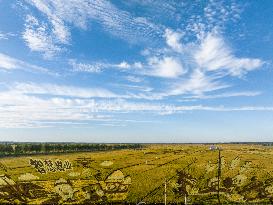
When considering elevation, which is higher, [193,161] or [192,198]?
[193,161]

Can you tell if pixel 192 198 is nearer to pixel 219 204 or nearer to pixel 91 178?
pixel 219 204

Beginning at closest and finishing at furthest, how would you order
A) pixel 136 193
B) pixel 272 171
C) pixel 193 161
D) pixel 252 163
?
pixel 136 193 < pixel 272 171 < pixel 252 163 < pixel 193 161

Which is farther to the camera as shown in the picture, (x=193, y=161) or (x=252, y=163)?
(x=193, y=161)

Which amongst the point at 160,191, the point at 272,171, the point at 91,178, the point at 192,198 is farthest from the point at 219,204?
the point at 91,178

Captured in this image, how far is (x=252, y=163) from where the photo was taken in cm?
13812

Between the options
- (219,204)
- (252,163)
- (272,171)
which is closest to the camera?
(219,204)

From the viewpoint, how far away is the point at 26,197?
10619cm

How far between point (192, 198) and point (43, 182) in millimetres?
47595

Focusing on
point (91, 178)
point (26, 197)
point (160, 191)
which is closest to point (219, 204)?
point (160, 191)

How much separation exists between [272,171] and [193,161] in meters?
30.7

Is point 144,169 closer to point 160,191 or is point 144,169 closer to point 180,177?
point 180,177

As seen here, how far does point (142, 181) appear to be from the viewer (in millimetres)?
120812

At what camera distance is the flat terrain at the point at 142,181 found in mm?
106131

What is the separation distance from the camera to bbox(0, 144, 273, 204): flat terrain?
348 ft
